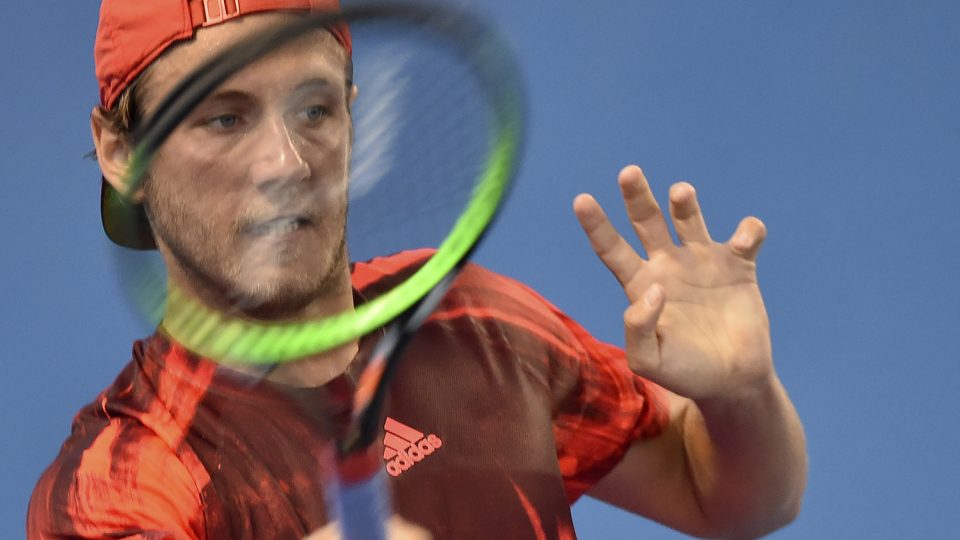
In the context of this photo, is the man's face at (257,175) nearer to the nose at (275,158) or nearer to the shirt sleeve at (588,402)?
the nose at (275,158)

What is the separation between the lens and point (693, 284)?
1.92 ft

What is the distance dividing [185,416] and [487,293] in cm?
17

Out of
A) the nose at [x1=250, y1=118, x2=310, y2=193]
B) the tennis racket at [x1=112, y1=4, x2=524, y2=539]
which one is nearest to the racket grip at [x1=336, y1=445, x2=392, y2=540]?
the tennis racket at [x1=112, y1=4, x2=524, y2=539]

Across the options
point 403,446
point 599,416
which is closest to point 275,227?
point 403,446

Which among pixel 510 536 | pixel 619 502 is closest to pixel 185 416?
pixel 510 536

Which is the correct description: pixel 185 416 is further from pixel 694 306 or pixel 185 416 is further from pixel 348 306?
pixel 694 306

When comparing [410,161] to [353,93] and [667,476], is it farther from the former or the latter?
[667,476]

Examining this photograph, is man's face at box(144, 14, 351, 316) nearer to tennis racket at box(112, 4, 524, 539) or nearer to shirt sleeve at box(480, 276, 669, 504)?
tennis racket at box(112, 4, 524, 539)

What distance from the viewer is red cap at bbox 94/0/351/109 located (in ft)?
1.58

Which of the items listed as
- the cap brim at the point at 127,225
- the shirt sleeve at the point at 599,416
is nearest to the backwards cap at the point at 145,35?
the cap brim at the point at 127,225

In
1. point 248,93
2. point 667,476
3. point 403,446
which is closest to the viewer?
point 248,93

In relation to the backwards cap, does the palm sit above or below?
below

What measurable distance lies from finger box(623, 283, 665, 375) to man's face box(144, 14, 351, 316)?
0.13m

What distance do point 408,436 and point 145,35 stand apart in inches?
7.8
